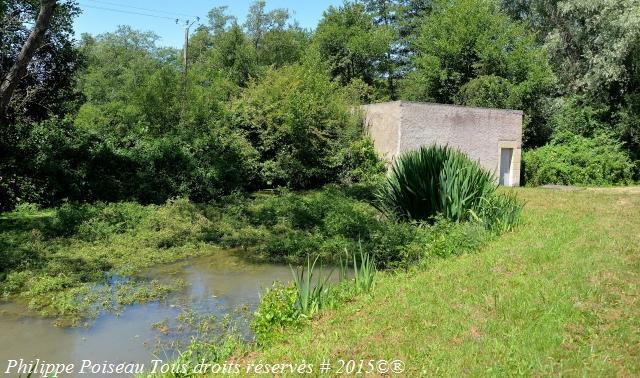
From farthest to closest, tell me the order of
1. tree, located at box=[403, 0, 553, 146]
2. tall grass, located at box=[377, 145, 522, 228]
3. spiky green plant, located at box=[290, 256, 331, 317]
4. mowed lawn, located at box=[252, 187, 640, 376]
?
tree, located at box=[403, 0, 553, 146], tall grass, located at box=[377, 145, 522, 228], spiky green plant, located at box=[290, 256, 331, 317], mowed lawn, located at box=[252, 187, 640, 376]

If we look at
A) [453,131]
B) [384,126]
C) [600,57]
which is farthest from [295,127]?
[600,57]

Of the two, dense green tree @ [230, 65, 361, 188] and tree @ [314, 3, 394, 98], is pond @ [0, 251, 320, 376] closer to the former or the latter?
dense green tree @ [230, 65, 361, 188]

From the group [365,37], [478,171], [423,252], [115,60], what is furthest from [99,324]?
[115,60]

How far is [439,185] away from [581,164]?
14642 millimetres

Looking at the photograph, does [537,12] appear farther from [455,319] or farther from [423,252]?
[455,319]

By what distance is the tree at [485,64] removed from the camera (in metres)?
23.7

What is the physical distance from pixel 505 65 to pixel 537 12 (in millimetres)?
5200

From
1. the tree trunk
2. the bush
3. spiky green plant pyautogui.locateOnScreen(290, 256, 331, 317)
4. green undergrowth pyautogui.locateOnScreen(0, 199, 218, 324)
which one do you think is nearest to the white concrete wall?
the bush

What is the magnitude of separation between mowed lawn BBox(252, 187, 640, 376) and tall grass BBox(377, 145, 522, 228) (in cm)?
190

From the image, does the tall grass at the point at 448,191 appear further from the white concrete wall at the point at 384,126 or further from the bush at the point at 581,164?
the bush at the point at 581,164

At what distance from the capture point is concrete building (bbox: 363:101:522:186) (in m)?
17.8

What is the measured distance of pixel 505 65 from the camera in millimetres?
24219

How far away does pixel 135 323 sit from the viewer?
21.7 feet

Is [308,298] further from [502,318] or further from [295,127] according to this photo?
[295,127]
